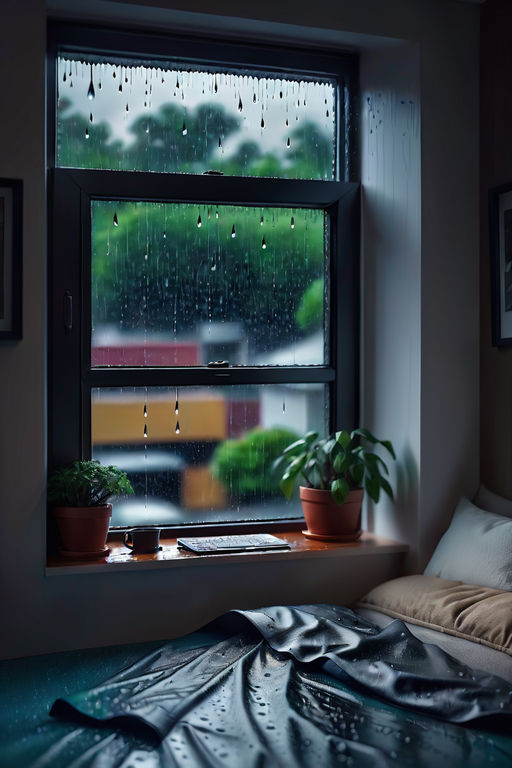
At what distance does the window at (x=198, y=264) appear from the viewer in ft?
10.1

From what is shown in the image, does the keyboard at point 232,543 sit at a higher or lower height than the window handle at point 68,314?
lower

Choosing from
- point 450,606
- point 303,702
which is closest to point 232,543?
point 450,606

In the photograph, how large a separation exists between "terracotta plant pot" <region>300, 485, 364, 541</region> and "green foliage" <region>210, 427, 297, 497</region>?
0.19 metres

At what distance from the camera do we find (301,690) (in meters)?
2.23

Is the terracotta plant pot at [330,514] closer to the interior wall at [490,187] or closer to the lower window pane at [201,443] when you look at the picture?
the lower window pane at [201,443]

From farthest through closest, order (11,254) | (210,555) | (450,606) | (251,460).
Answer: (251,460) < (210,555) < (11,254) < (450,606)

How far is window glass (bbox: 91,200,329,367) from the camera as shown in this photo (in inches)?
124

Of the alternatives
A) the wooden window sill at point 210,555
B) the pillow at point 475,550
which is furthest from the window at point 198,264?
the pillow at point 475,550

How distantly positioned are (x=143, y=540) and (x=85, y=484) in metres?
0.29

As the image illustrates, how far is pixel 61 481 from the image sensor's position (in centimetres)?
282

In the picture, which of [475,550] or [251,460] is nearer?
[475,550]

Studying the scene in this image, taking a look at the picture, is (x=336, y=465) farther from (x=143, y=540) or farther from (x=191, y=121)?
(x=191, y=121)

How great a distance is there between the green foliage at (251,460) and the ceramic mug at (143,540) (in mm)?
430

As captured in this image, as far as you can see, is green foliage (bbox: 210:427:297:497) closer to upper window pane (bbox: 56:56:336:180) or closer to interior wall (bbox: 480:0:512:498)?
A: interior wall (bbox: 480:0:512:498)
